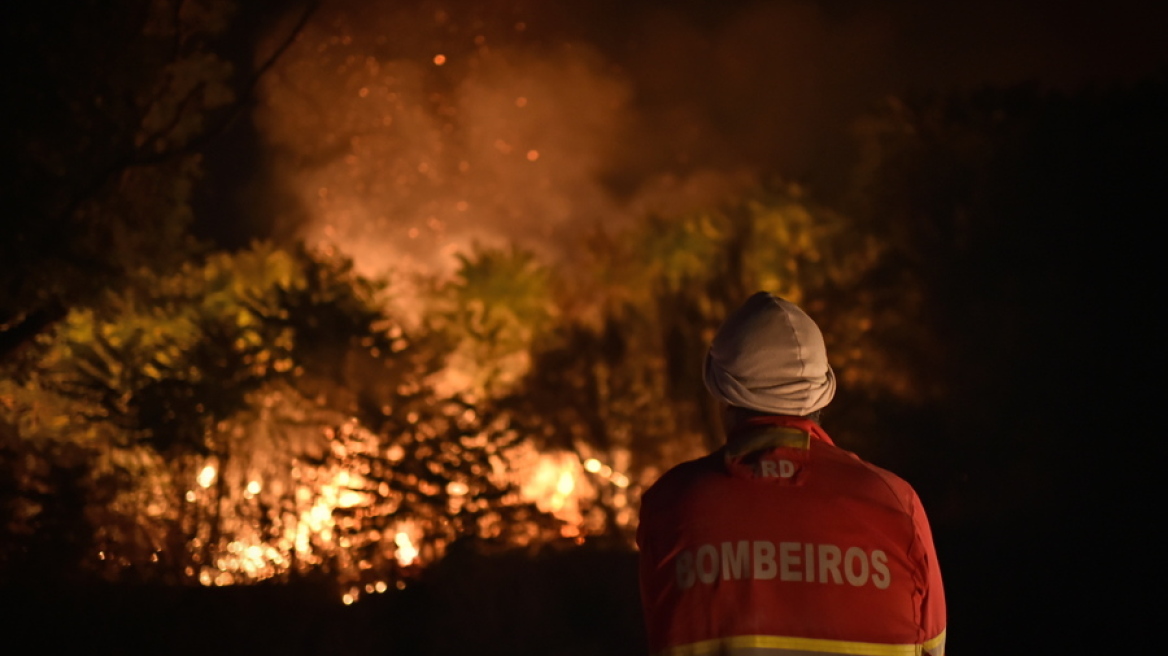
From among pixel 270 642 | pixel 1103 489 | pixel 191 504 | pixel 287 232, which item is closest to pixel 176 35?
pixel 191 504

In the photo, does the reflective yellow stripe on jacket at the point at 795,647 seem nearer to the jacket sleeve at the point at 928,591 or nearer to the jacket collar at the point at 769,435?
the jacket sleeve at the point at 928,591

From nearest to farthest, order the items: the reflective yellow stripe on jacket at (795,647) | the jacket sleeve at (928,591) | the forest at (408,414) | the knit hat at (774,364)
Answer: the reflective yellow stripe on jacket at (795,647) → the jacket sleeve at (928,591) → the knit hat at (774,364) → the forest at (408,414)

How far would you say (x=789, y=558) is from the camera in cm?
215

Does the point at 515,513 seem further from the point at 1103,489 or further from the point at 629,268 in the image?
the point at 629,268

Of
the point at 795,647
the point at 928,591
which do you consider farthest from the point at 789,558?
the point at 928,591

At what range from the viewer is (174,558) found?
649 centimetres

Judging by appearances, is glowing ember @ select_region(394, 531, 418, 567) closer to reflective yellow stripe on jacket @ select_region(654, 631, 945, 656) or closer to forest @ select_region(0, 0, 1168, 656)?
forest @ select_region(0, 0, 1168, 656)

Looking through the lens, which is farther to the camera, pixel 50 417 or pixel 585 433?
pixel 585 433

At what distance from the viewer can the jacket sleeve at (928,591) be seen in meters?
2.22

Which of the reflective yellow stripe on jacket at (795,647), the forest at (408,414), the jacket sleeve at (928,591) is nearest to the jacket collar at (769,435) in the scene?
the jacket sleeve at (928,591)

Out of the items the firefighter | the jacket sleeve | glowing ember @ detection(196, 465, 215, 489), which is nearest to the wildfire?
glowing ember @ detection(196, 465, 215, 489)

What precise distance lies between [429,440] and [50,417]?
3.00 meters

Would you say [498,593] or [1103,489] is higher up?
[1103,489]

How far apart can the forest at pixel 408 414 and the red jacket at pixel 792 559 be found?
4721 mm
